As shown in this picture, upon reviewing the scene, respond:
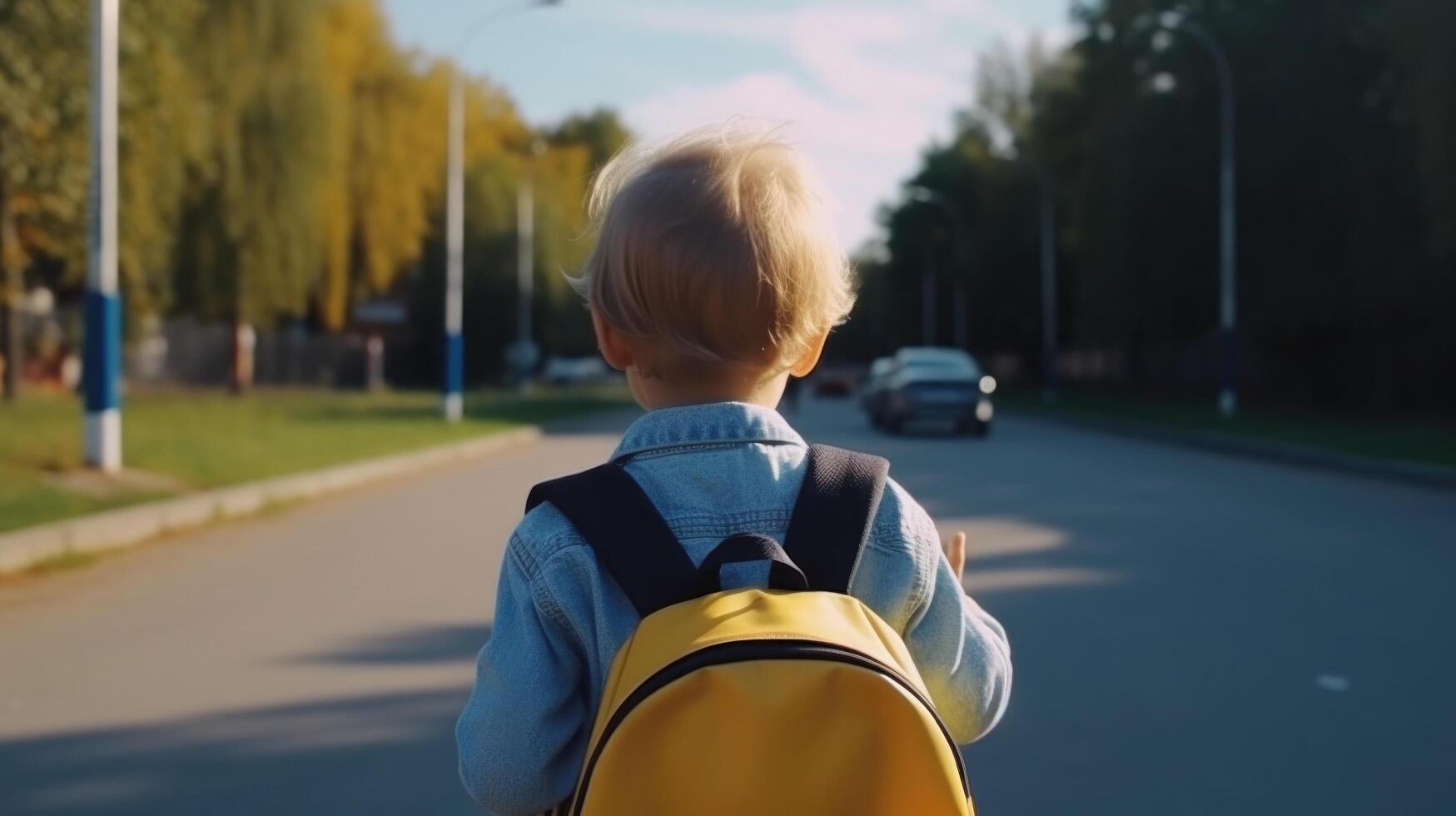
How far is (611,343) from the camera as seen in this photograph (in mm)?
1867

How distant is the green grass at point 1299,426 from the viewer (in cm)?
2030

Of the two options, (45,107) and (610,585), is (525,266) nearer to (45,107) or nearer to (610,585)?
(45,107)

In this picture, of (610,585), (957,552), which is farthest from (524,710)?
(957,552)

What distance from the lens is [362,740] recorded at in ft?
18.5

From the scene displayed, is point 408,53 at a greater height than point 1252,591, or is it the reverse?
point 408,53

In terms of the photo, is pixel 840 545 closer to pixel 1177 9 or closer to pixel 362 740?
pixel 362 740

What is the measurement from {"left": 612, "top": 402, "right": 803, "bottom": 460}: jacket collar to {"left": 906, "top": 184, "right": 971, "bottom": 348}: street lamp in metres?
60.8

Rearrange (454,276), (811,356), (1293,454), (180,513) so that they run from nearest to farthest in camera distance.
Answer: (811,356) → (180,513) → (1293,454) → (454,276)

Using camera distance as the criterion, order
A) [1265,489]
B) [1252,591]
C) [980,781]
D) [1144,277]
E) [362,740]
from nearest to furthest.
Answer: [980,781]
[362,740]
[1252,591]
[1265,489]
[1144,277]

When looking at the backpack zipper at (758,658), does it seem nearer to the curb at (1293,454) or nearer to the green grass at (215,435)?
the green grass at (215,435)

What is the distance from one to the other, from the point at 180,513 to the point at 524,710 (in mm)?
11593

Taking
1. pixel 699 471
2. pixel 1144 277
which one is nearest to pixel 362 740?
pixel 699 471

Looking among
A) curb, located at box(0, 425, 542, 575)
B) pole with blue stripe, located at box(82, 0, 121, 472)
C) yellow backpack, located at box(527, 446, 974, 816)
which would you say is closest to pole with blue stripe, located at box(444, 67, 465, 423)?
curb, located at box(0, 425, 542, 575)

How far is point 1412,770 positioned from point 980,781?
136 cm
